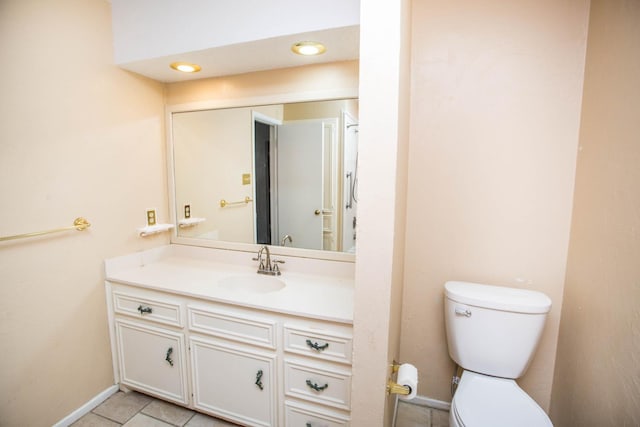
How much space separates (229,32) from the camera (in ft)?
4.78

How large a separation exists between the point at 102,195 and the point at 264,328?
1271mm

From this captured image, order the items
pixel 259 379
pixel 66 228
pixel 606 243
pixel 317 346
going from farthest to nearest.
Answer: pixel 66 228 < pixel 259 379 < pixel 317 346 < pixel 606 243

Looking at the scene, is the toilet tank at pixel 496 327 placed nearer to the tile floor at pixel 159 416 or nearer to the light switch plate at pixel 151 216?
the tile floor at pixel 159 416

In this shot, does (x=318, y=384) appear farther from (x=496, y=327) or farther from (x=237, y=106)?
(x=237, y=106)

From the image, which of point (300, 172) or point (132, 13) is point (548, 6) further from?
point (132, 13)

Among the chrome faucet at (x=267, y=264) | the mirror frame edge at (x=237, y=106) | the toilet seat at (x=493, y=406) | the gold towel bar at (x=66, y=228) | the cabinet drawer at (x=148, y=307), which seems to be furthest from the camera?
the chrome faucet at (x=267, y=264)

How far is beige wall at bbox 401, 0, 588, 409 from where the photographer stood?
4.46ft

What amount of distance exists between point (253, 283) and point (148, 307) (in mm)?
598

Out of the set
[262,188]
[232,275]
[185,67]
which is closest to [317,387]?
[232,275]

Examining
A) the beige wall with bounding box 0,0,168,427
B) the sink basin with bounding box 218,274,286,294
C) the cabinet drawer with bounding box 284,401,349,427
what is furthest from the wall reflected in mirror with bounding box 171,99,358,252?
the cabinet drawer with bounding box 284,401,349,427

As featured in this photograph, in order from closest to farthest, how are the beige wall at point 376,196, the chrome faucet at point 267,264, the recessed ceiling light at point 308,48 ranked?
the beige wall at point 376,196 < the recessed ceiling light at point 308,48 < the chrome faucet at point 267,264

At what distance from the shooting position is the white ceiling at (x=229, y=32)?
4.37 feet

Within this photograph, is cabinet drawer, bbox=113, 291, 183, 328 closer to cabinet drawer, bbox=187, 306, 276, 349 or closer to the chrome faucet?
cabinet drawer, bbox=187, 306, 276, 349

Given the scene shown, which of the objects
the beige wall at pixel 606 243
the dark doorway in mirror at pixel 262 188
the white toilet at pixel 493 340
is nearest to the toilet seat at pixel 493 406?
the white toilet at pixel 493 340
